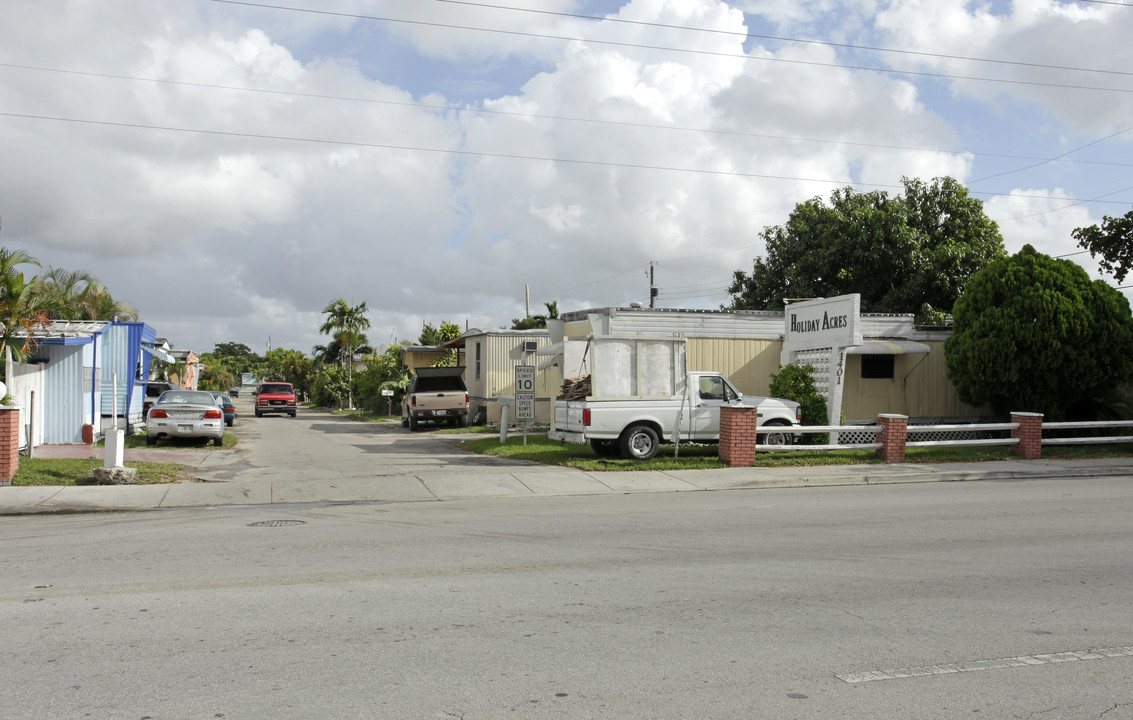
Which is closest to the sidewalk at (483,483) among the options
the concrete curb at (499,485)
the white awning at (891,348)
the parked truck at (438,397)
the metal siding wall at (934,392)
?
the concrete curb at (499,485)

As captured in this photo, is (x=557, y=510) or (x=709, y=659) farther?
(x=557, y=510)

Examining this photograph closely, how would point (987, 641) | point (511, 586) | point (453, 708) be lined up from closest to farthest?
point (453, 708) → point (987, 641) → point (511, 586)

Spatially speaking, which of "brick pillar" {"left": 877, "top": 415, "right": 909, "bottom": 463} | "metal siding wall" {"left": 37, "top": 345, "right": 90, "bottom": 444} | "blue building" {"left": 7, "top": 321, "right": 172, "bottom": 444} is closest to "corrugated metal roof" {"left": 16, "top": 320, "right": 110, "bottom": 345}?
"blue building" {"left": 7, "top": 321, "right": 172, "bottom": 444}

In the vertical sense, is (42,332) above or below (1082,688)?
above

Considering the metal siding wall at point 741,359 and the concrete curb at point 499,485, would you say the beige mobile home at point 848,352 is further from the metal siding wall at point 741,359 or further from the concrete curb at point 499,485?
the concrete curb at point 499,485

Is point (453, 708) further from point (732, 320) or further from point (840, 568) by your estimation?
point (732, 320)

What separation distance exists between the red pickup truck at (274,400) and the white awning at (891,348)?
31.7 meters

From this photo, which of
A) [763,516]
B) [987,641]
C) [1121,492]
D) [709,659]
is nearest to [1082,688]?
[987,641]

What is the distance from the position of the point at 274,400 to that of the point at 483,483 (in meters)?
33.8

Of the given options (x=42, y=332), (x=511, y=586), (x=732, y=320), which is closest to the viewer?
(x=511, y=586)

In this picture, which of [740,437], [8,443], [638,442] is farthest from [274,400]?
[740,437]

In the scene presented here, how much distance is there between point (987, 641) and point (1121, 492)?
9.94m

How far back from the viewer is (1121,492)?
1368cm

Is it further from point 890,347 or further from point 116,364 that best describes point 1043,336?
point 116,364
